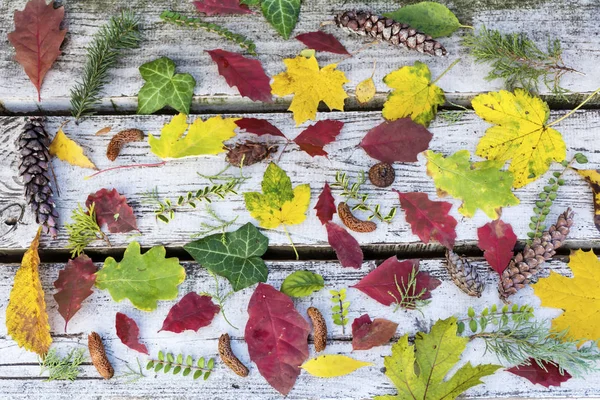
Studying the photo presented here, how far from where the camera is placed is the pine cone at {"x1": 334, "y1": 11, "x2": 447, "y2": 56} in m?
1.21

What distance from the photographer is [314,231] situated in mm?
1228

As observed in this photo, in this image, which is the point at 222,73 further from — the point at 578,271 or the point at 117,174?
the point at 578,271

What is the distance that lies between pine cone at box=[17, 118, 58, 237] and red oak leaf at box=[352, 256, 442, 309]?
71 cm

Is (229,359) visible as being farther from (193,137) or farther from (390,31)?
(390,31)

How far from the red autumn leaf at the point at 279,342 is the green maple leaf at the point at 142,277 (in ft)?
0.65

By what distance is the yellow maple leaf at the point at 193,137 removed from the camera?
120 cm

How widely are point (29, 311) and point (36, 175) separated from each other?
0.30 m

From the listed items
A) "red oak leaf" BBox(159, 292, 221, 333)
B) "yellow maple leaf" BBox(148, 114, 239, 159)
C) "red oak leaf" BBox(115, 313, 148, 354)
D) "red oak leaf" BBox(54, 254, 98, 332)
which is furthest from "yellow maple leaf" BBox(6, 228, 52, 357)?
"yellow maple leaf" BBox(148, 114, 239, 159)

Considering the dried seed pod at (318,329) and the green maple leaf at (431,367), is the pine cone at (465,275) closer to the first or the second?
the green maple leaf at (431,367)

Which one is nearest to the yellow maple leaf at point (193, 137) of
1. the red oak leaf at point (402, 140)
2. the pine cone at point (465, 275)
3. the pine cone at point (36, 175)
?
the pine cone at point (36, 175)

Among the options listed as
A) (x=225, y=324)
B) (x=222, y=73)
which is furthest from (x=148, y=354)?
(x=222, y=73)

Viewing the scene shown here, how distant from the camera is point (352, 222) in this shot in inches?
47.2

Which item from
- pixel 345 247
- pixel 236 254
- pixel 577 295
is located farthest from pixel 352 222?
pixel 577 295

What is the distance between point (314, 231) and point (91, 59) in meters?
0.65
